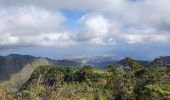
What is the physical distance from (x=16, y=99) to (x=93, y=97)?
9162 centimetres

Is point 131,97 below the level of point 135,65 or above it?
below

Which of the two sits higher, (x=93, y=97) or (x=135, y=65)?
(x=135, y=65)

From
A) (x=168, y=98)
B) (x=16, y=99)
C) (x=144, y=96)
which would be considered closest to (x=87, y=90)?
(x=144, y=96)

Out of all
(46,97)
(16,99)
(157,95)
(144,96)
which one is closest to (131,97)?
(144,96)

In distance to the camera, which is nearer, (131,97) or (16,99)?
(16,99)

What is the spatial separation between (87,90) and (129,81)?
76.2ft

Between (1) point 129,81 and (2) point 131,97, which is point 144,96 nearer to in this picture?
(2) point 131,97

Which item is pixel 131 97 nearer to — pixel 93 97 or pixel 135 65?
pixel 93 97

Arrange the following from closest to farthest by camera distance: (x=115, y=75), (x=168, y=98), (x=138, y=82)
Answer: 1. (x=168, y=98)
2. (x=138, y=82)
3. (x=115, y=75)

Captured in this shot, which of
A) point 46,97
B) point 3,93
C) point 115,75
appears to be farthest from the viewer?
point 115,75

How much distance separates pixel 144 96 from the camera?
4289 inches

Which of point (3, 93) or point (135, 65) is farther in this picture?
point (135, 65)

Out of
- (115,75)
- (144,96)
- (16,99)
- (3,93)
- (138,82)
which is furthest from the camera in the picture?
(115,75)

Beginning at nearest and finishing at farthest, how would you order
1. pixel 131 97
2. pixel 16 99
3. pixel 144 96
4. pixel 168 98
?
1. pixel 16 99
2. pixel 168 98
3. pixel 144 96
4. pixel 131 97
